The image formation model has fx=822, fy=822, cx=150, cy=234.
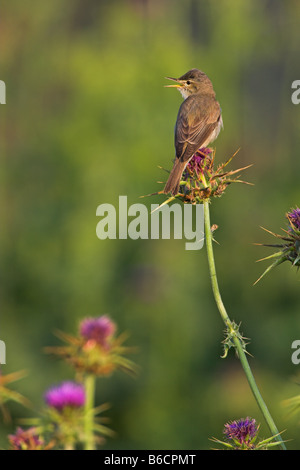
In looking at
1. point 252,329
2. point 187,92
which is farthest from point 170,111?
point 187,92

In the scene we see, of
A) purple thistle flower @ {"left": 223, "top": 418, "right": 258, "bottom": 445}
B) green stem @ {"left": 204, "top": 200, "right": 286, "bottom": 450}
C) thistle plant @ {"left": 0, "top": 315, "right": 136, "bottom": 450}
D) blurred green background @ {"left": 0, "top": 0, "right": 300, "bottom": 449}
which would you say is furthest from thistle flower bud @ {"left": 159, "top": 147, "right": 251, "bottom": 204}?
blurred green background @ {"left": 0, "top": 0, "right": 300, "bottom": 449}

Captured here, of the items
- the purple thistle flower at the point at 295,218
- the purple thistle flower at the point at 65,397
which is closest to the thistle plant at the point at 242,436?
the purple thistle flower at the point at 295,218

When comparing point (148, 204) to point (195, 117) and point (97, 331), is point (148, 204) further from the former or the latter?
point (195, 117)

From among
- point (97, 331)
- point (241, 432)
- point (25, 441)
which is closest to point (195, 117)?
point (97, 331)

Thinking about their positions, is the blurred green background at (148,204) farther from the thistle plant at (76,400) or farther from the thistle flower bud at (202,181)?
the thistle flower bud at (202,181)
